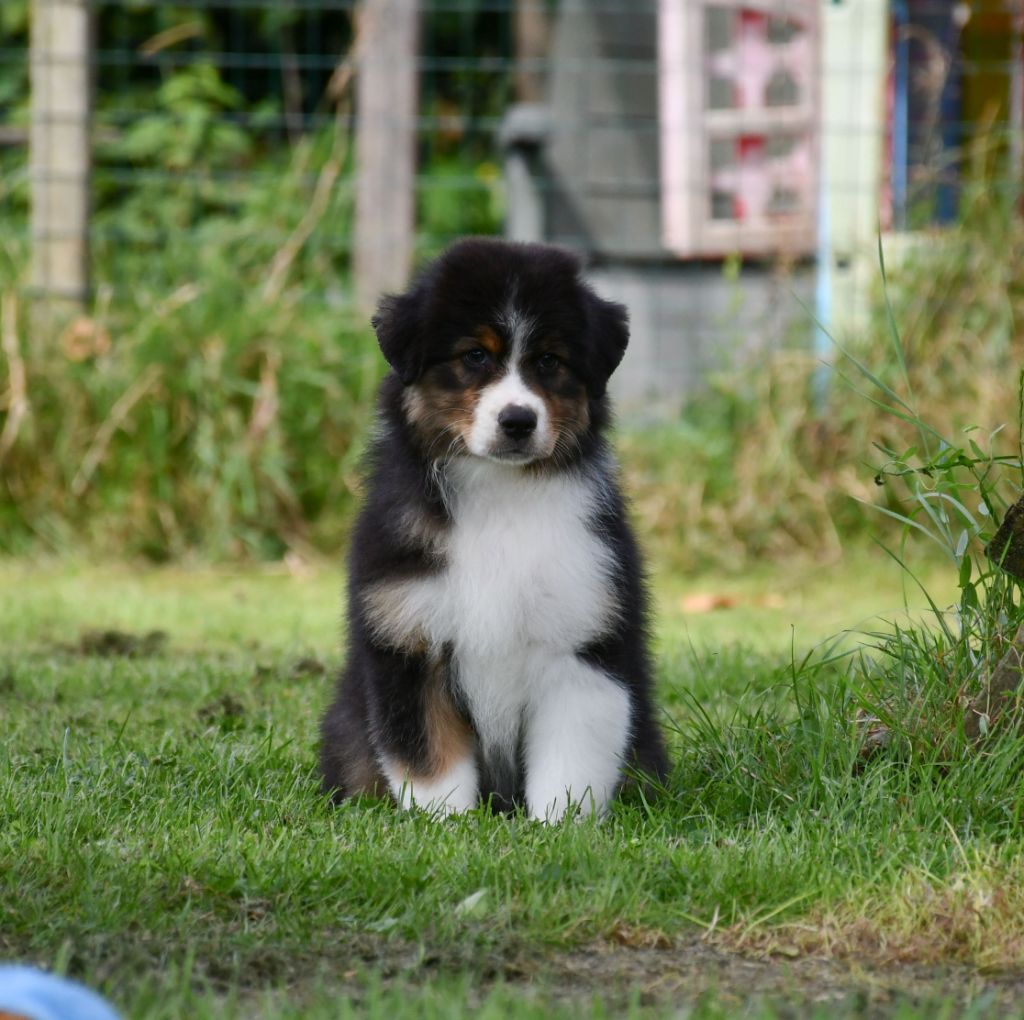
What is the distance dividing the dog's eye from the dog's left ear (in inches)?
10.2

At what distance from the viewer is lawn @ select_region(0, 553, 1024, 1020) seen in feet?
8.91

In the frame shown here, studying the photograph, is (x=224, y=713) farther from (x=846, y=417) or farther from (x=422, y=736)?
(x=846, y=417)

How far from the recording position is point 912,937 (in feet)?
9.61

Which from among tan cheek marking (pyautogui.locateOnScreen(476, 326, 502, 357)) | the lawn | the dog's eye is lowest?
the lawn

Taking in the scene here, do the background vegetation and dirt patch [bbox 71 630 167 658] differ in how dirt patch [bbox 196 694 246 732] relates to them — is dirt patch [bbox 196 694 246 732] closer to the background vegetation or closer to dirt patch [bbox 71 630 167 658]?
dirt patch [bbox 71 630 167 658]

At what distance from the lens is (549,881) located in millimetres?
3070

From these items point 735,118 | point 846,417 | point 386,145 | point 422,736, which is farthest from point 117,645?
point 735,118

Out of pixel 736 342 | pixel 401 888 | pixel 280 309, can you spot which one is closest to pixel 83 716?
pixel 401 888

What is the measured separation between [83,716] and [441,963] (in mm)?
2241

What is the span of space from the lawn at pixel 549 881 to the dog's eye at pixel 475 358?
0.99 meters

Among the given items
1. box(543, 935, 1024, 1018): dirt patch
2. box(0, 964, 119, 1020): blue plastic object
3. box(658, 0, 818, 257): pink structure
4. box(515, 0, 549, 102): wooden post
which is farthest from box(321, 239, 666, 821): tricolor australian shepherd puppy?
box(515, 0, 549, 102): wooden post

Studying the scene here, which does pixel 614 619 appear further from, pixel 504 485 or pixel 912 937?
pixel 912 937

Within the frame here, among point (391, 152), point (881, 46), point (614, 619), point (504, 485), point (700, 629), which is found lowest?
point (700, 629)

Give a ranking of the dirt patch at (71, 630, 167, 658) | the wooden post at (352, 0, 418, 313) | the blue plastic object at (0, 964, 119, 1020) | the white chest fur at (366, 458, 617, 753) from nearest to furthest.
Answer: the blue plastic object at (0, 964, 119, 1020) < the white chest fur at (366, 458, 617, 753) < the dirt patch at (71, 630, 167, 658) < the wooden post at (352, 0, 418, 313)
